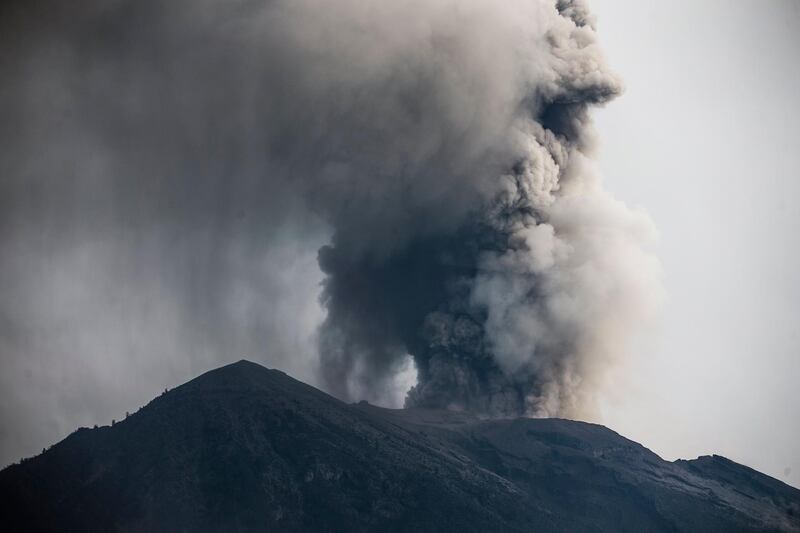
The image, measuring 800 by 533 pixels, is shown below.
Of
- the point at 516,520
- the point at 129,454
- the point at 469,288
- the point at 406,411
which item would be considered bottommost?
the point at 516,520

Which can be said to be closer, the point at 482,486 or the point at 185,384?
the point at 482,486

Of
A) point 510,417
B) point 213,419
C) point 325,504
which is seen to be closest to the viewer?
point 325,504

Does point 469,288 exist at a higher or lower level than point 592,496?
higher

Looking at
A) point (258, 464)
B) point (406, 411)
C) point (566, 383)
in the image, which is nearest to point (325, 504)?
point (258, 464)

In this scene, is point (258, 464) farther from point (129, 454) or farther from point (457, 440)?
point (457, 440)

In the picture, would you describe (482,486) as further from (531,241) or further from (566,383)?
(531,241)

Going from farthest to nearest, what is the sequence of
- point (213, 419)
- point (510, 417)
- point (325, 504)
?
point (510, 417)
point (213, 419)
point (325, 504)

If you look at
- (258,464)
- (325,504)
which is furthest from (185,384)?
(325,504)
